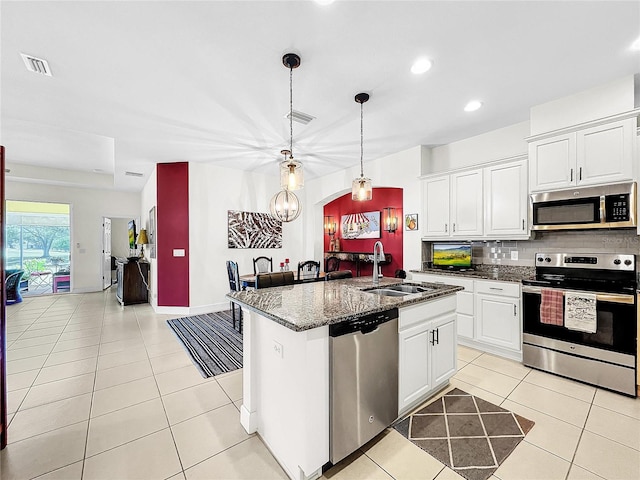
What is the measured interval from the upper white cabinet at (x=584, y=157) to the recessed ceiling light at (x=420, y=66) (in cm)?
164

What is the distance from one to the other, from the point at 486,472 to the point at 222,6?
3.33 meters

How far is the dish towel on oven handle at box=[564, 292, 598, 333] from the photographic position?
2508 mm

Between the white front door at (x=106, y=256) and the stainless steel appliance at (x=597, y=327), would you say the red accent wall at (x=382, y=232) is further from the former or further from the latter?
the white front door at (x=106, y=256)

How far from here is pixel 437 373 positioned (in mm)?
2377

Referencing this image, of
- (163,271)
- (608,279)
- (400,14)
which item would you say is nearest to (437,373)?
(608,279)

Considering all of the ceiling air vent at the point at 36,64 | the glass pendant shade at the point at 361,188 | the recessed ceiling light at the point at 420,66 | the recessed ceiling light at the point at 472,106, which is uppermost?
the recessed ceiling light at the point at 420,66

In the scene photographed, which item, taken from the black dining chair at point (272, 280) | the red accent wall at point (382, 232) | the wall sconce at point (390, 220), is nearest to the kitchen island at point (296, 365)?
the black dining chair at point (272, 280)

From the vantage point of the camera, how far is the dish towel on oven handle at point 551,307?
106 inches

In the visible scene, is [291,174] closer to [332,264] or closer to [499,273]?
[499,273]

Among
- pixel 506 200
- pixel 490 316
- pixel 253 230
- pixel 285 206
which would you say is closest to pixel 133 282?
pixel 253 230

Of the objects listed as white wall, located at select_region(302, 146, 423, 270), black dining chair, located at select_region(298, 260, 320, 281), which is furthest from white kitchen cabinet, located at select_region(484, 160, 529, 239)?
black dining chair, located at select_region(298, 260, 320, 281)

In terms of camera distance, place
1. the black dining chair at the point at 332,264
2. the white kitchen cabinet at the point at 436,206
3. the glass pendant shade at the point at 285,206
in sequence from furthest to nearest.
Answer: the black dining chair at the point at 332,264 < the white kitchen cabinet at the point at 436,206 < the glass pendant shade at the point at 285,206

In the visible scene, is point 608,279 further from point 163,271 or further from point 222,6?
point 163,271

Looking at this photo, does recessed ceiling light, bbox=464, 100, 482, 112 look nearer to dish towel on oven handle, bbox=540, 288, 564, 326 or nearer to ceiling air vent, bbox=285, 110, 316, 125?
ceiling air vent, bbox=285, 110, 316, 125
